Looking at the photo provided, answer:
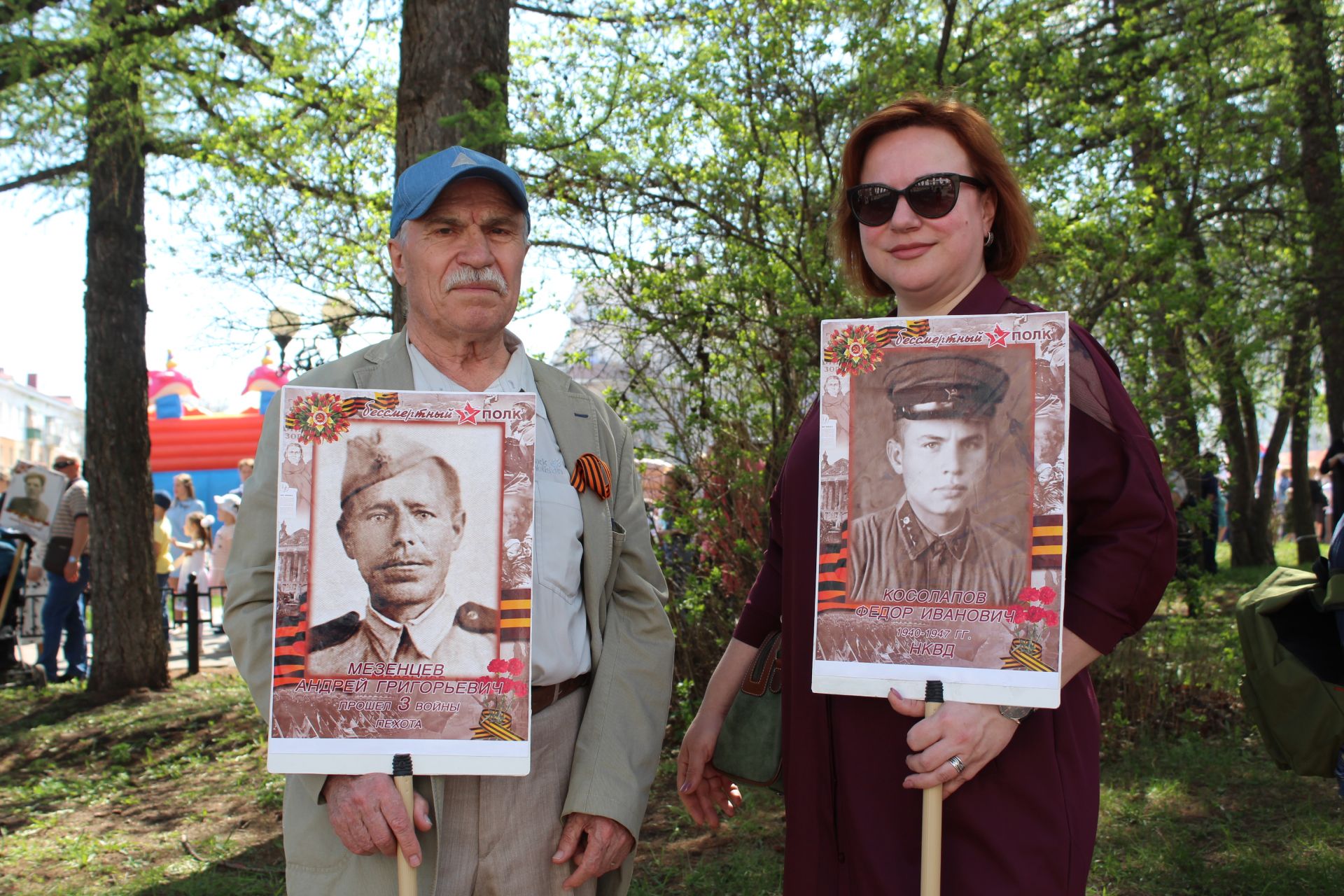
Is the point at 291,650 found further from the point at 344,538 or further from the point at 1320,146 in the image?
the point at 1320,146

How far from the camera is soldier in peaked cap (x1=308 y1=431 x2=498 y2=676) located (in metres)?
1.96

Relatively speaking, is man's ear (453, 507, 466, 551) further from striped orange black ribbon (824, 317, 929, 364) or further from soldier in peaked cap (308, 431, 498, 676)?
striped orange black ribbon (824, 317, 929, 364)

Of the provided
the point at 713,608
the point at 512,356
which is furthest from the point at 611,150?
the point at 512,356

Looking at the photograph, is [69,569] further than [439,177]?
Yes

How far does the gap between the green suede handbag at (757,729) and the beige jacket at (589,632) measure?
16 centimetres

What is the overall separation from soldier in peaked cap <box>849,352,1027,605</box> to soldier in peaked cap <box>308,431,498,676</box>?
712mm

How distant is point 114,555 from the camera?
8.73 metres

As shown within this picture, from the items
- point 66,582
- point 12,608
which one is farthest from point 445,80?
point 12,608

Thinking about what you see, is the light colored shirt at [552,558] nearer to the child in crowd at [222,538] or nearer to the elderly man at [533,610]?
the elderly man at [533,610]

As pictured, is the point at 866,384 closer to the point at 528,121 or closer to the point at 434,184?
the point at 434,184

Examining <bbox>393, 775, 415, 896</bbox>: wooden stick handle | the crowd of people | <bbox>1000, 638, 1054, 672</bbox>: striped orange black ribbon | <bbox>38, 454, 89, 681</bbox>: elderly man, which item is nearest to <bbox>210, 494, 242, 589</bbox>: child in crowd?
the crowd of people

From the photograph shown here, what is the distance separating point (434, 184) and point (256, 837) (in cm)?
426

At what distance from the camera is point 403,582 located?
1980 millimetres

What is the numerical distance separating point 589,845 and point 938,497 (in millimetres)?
1042
